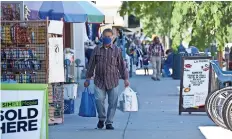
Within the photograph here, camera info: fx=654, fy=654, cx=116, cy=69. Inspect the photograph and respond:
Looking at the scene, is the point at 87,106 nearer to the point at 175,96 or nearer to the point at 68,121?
the point at 68,121

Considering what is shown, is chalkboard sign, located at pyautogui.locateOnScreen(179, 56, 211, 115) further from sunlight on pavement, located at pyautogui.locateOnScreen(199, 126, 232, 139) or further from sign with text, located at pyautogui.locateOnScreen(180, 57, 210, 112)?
sunlight on pavement, located at pyautogui.locateOnScreen(199, 126, 232, 139)

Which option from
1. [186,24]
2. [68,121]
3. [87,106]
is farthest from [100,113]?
[186,24]

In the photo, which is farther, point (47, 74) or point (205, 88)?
point (205, 88)

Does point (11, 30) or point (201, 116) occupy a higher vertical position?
point (11, 30)

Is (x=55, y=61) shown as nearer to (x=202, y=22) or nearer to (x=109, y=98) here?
(x=109, y=98)

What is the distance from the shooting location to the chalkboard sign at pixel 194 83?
13.4 meters

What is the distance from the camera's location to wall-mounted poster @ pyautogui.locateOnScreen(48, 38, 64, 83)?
11.7m

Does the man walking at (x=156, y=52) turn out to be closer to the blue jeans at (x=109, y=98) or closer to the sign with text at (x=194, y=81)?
the sign with text at (x=194, y=81)

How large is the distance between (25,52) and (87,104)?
1438mm

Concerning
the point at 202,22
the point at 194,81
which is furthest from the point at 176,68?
the point at 194,81

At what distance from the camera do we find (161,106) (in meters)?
15.8

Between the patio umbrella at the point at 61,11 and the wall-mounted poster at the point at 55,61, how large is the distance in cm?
330

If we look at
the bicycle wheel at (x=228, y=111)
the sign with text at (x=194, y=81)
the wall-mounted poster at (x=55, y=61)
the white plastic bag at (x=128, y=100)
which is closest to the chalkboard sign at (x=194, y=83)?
the sign with text at (x=194, y=81)

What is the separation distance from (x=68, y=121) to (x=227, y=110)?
3.58m
